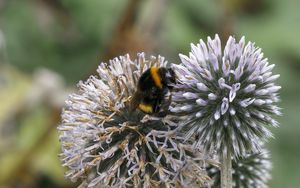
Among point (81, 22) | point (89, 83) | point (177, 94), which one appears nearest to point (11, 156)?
point (81, 22)

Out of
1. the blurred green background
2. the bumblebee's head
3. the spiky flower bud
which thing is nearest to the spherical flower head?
the bumblebee's head

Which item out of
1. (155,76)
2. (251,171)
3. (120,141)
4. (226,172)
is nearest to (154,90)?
(155,76)

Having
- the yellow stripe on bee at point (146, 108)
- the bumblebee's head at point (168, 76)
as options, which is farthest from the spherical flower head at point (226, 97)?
the yellow stripe on bee at point (146, 108)

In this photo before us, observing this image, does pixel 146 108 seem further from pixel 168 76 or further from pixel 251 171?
pixel 251 171

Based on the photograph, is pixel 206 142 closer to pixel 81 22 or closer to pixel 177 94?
pixel 177 94

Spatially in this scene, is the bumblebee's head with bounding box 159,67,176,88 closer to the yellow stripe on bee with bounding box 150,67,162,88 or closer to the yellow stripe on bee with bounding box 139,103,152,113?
the yellow stripe on bee with bounding box 150,67,162,88

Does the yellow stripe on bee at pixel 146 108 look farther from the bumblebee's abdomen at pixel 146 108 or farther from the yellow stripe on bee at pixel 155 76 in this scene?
the yellow stripe on bee at pixel 155 76
